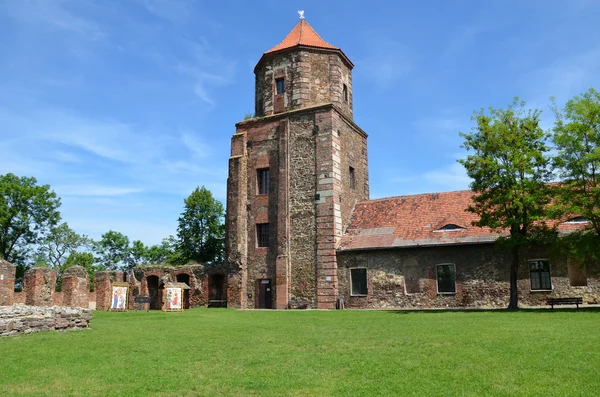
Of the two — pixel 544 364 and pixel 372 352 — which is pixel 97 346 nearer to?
pixel 372 352

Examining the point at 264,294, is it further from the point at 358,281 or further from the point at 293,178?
the point at 293,178

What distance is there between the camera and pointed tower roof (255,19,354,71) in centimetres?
3059

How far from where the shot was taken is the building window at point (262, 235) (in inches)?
1177

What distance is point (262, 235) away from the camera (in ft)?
98.7

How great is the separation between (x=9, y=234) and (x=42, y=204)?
370cm

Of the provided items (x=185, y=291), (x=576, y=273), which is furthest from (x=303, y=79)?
(x=576, y=273)

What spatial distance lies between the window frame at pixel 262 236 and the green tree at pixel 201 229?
20.3 meters

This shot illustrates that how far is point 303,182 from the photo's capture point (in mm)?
29141

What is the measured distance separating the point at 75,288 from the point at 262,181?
11873 mm

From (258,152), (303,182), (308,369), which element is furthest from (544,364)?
(258,152)

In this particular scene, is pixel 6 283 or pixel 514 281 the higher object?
pixel 6 283

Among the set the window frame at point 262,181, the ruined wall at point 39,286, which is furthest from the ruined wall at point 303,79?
the ruined wall at point 39,286

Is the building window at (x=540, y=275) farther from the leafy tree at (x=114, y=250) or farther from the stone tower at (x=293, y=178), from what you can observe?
the leafy tree at (x=114, y=250)

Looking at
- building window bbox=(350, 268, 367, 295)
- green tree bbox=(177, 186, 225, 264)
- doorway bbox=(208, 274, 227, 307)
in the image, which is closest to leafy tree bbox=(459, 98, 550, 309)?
building window bbox=(350, 268, 367, 295)
